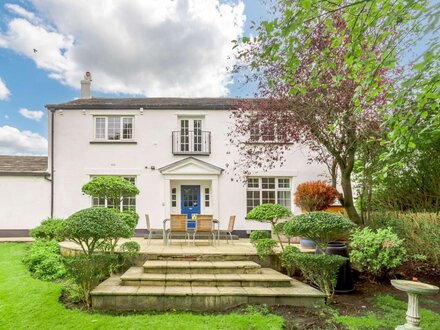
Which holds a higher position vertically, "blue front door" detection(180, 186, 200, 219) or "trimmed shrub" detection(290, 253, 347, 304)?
"blue front door" detection(180, 186, 200, 219)

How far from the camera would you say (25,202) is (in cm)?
1316

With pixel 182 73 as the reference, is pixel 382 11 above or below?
below

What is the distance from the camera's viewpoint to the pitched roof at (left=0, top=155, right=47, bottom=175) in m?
13.2

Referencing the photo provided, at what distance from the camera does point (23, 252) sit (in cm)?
909

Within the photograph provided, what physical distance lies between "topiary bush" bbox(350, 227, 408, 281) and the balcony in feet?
27.4

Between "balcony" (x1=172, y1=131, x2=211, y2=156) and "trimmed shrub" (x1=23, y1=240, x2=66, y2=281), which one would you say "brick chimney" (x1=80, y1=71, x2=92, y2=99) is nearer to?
"balcony" (x1=172, y1=131, x2=211, y2=156)

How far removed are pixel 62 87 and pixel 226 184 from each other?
9.82 metres

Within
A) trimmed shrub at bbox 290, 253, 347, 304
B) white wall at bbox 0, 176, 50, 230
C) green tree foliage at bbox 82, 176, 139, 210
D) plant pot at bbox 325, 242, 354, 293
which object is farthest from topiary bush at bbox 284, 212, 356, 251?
white wall at bbox 0, 176, 50, 230

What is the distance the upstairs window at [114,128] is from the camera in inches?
537

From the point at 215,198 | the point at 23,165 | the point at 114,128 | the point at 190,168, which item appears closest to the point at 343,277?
the point at 215,198

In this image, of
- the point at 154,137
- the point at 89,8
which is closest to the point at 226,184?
the point at 154,137

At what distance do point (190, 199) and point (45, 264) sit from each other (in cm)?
736

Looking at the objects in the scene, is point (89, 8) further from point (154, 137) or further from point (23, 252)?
point (23, 252)

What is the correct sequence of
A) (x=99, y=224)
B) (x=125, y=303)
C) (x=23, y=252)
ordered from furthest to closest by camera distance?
(x=23, y=252) → (x=99, y=224) → (x=125, y=303)
